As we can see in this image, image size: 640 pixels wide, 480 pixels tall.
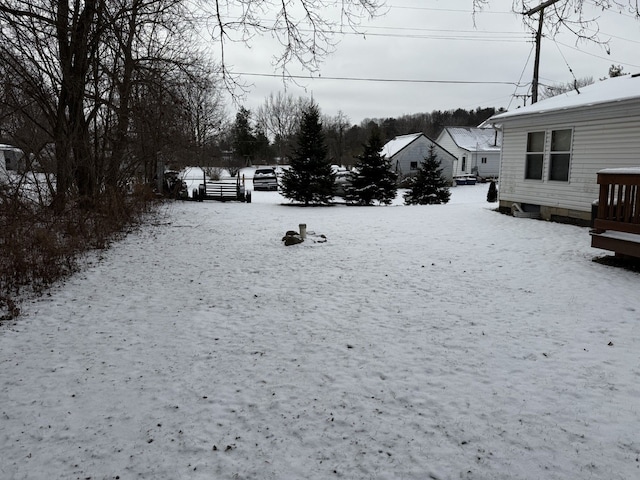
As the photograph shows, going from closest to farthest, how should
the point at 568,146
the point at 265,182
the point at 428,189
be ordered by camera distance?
1. the point at 568,146
2. the point at 428,189
3. the point at 265,182

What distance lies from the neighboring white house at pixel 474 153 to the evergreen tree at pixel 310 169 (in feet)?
96.2

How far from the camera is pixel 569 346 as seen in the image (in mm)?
A: 3922

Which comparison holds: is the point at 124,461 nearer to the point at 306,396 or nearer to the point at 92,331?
the point at 306,396

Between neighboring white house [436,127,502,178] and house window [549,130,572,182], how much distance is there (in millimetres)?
33768

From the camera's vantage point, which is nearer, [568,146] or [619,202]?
[619,202]

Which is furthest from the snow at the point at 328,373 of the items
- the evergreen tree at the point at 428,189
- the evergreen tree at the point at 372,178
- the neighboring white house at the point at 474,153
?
the neighboring white house at the point at 474,153

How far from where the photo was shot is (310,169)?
1766 centimetres

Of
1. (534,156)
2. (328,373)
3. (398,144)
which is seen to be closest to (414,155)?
(398,144)

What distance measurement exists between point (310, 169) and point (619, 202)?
40.9ft

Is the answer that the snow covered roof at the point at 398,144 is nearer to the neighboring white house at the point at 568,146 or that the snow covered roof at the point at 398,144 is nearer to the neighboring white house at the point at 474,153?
the neighboring white house at the point at 474,153

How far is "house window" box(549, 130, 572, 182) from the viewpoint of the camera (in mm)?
10570

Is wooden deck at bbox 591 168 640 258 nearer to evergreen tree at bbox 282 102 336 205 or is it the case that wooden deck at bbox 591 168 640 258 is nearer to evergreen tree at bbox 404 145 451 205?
evergreen tree at bbox 282 102 336 205

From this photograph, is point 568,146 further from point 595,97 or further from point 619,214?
point 619,214

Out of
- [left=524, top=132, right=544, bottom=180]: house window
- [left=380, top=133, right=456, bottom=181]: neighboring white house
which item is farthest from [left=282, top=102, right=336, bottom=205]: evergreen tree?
[left=380, top=133, right=456, bottom=181]: neighboring white house
